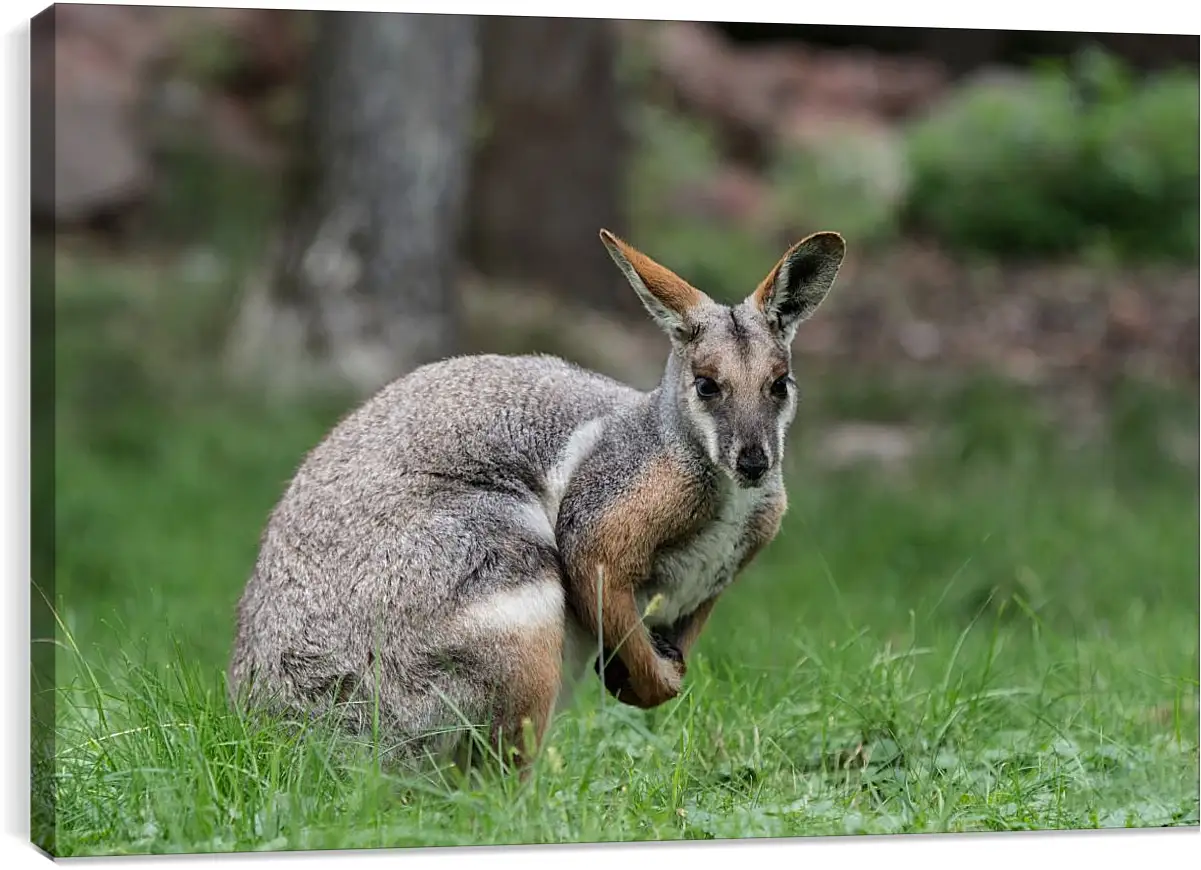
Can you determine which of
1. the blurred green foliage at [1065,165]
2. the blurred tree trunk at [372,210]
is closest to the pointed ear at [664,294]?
the blurred tree trunk at [372,210]

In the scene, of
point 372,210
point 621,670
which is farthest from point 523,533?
point 372,210

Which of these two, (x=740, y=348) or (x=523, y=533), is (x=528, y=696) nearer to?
(x=523, y=533)

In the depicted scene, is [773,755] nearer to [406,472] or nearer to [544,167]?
[406,472]

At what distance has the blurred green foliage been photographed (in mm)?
10156

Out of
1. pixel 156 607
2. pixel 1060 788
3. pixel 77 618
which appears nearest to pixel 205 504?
pixel 77 618

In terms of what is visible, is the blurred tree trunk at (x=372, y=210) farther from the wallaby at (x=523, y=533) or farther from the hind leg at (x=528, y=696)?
the hind leg at (x=528, y=696)

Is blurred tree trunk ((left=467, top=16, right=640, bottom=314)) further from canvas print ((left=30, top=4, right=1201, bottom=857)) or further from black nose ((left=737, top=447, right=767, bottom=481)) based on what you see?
black nose ((left=737, top=447, right=767, bottom=481))

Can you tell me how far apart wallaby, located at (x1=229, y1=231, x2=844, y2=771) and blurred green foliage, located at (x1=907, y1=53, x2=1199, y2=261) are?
5611mm

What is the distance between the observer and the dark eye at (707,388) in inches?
188

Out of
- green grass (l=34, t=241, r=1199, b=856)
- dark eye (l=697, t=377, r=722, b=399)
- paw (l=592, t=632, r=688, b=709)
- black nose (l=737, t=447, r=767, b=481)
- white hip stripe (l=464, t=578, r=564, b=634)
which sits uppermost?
dark eye (l=697, t=377, r=722, b=399)

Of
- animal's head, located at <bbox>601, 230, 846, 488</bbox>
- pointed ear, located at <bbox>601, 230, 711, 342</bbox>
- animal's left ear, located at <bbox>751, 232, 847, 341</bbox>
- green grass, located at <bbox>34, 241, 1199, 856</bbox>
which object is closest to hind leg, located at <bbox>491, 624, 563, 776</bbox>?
green grass, located at <bbox>34, 241, 1199, 856</bbox>

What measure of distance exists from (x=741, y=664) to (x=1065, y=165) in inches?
234

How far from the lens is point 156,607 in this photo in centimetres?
638

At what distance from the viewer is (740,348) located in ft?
15.6
